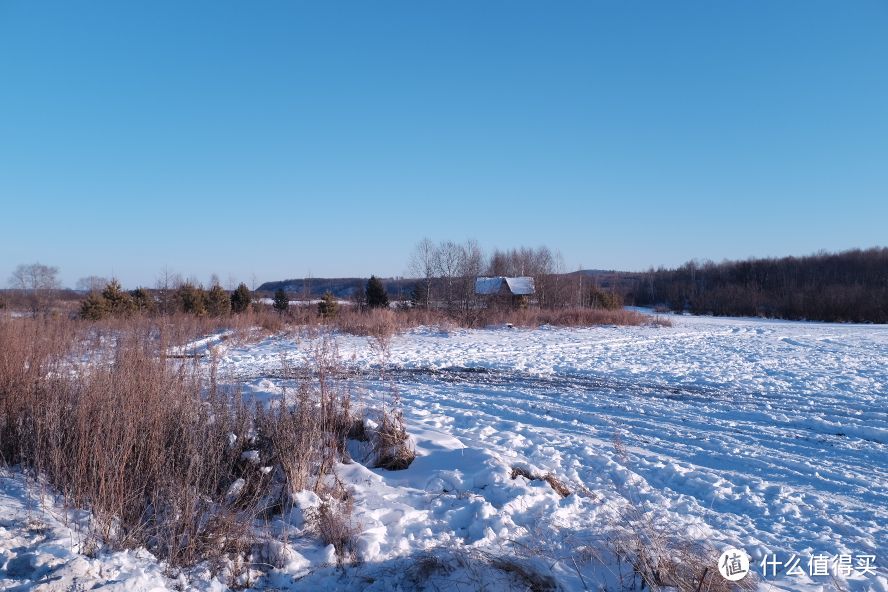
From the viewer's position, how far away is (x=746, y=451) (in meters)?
6.68

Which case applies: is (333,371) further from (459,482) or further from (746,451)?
(746,451)

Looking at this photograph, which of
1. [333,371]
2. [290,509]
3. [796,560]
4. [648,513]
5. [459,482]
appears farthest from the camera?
[333,371]

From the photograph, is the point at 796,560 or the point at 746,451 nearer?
the point at 796,560

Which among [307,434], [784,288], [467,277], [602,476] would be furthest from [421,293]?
[784,288]

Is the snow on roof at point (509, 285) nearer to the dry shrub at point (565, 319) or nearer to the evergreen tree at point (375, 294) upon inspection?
the evergreen tree at point (375, 294)

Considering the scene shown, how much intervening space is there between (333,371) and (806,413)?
7.75m

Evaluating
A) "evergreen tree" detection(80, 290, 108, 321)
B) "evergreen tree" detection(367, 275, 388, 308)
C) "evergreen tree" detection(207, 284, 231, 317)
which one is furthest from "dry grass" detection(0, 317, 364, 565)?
"evergreen tree" detection(367, 275, 388, 308)

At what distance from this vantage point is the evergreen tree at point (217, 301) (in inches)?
1180

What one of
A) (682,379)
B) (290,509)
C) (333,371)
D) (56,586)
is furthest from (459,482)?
(682,379)

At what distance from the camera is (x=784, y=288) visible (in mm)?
62281

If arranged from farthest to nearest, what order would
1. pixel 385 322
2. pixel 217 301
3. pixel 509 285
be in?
1. pixel 509 285
2. pixel 217 301
3. pixel 385 322

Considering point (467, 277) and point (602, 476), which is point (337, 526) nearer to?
point (602, 476)

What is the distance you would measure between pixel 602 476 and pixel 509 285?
45.9 meters

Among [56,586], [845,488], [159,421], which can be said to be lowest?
[845,488]
